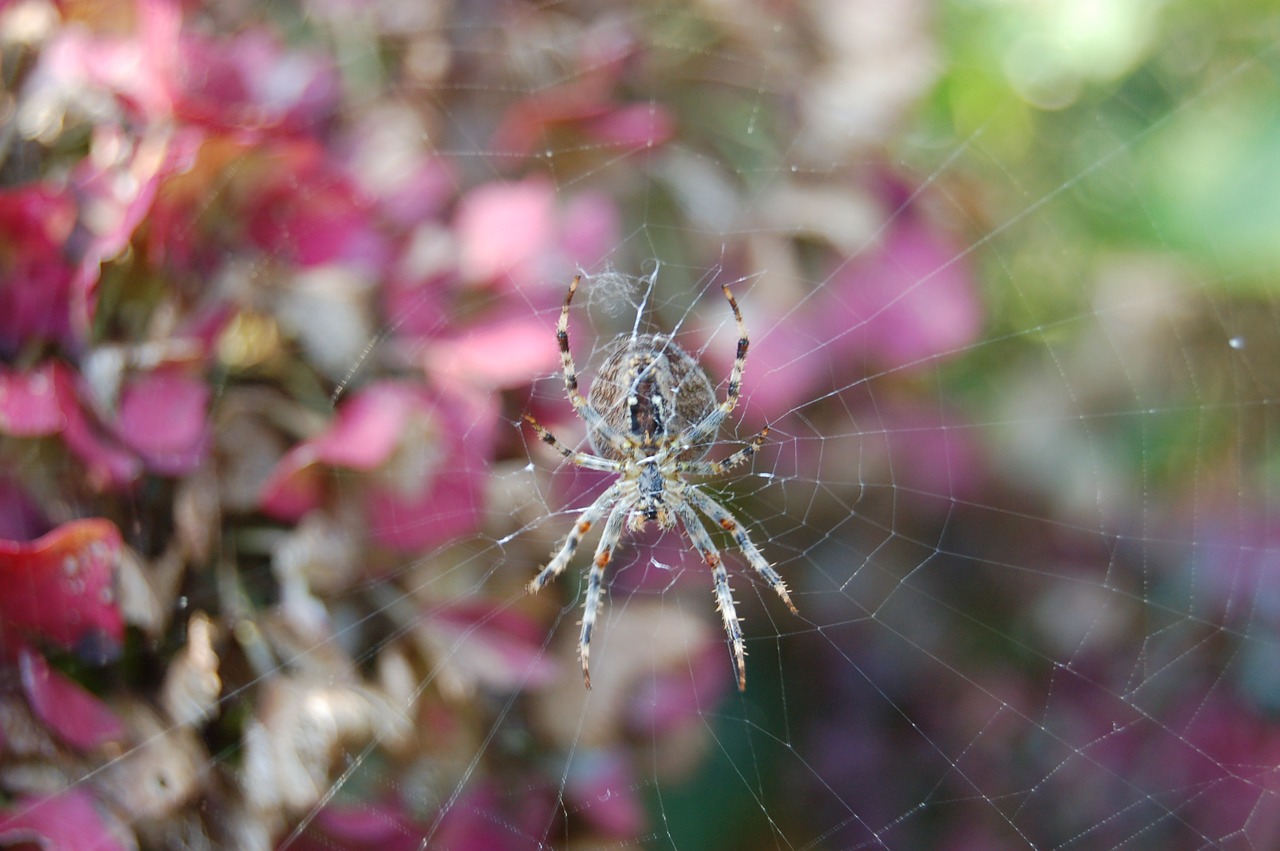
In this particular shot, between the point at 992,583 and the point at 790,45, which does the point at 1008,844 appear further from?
the point at 790,45

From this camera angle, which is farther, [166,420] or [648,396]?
[648,396]

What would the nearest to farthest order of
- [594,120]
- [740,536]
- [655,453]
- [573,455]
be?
[594,120] → [573,455] → [740,536] → [655,453]

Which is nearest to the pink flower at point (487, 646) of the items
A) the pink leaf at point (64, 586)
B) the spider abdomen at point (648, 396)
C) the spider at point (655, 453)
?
the spider at point (655, 453)

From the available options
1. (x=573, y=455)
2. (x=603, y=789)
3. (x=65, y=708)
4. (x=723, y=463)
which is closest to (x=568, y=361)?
(x=573, y=455)

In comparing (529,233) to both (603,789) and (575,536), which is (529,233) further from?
(603,789)

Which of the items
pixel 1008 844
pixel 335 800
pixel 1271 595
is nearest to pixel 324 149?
pixel 335 800

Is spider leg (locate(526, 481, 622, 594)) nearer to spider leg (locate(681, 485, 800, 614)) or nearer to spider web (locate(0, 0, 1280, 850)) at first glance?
spider web (locate(0, 0, 1280, 850))
